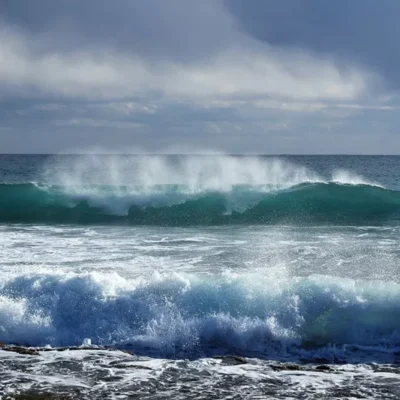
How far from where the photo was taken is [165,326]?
30.3ft

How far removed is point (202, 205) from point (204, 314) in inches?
592

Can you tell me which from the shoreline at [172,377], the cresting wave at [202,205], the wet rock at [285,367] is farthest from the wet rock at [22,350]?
the cresting wave at [202,205]

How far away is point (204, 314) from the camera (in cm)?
964

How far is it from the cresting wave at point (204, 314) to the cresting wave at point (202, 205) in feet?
34.9

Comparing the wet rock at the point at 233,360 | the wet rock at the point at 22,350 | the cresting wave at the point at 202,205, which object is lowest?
the wet rock at the point at 233,360

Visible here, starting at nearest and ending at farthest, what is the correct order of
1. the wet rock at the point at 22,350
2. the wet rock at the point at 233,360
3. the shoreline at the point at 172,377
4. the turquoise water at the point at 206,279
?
the shoreline at the point at 172,377 → the wet rock at the point at 233,360 → the wet rock at the point at 22,350 → the turquoise water at the point at 206,279

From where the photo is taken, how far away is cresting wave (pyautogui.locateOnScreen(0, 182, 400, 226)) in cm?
2249

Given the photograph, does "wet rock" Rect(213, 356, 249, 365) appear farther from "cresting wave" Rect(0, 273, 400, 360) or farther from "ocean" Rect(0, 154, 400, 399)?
"cresting wave" Rect(0, 273, 400, 360)

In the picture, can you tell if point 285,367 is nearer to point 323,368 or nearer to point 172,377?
point 323,368

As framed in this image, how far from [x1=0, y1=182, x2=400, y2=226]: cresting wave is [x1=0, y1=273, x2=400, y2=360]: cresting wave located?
1064cm

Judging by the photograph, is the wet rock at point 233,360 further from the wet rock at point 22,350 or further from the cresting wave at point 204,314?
the wet rock at point 22,350

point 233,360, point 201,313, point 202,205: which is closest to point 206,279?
point 201,313

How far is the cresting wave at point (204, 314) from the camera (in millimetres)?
8914

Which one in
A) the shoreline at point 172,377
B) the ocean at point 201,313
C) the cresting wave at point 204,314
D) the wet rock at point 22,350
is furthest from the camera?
the cresting wave at point 204,314
